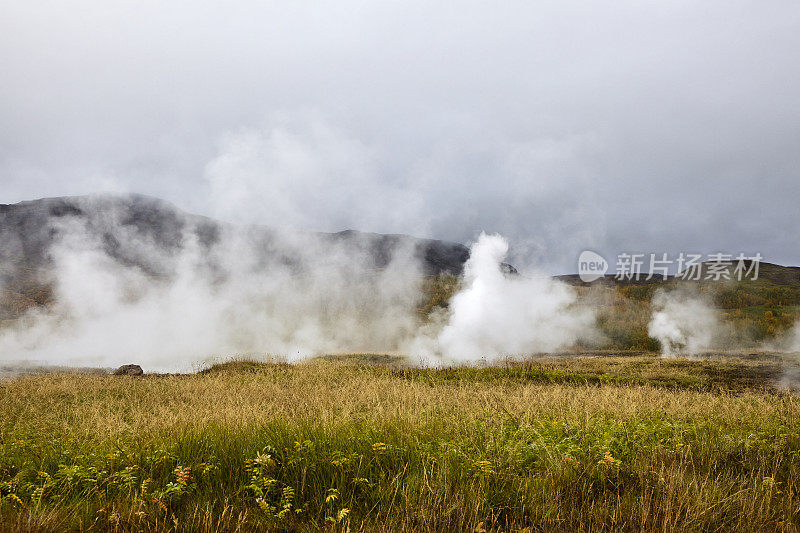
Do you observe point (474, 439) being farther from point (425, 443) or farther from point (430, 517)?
point (430, 517)

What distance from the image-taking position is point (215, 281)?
5872 centimetres

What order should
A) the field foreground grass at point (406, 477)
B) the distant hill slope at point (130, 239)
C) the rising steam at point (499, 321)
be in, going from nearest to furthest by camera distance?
the field foreground grass at point (406, 477) → the rising steam at point (499, 321) → the distant hill slope at point (130, 239)

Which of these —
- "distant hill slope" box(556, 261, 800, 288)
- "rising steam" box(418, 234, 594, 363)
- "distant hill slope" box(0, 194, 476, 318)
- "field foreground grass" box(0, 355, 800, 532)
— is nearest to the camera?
"field foreground grass" box(0, 355, 800, 532)

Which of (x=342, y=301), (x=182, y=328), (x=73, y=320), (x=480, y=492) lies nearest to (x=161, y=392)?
(x=480, y=492)

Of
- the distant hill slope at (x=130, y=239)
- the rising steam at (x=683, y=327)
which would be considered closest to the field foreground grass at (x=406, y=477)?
the rising steam at (x=683, y=327)

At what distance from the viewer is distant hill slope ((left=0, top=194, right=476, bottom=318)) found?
244 feet

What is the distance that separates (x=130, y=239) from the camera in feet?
349

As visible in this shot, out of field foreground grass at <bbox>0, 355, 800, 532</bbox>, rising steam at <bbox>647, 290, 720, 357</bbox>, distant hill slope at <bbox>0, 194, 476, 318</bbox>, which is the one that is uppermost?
distant hill slope at <bbox>0, 194, 476, 318</bbox>

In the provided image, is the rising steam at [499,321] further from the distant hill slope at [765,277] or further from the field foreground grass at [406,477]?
the distant hill slope at [765,277]

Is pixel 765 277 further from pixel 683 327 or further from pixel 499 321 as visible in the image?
pixel 499 321

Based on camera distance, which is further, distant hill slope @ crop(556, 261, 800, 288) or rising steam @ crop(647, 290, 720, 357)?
distant hill slope @ crop(556, 261, 800, 288)

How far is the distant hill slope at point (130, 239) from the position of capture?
74250mm

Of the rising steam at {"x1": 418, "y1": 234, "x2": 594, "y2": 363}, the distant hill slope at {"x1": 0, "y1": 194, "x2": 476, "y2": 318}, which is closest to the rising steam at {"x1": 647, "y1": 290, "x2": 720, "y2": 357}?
the rising steam at {"x1": 418, "y1": 234, "x2": 594, "y2": 363}

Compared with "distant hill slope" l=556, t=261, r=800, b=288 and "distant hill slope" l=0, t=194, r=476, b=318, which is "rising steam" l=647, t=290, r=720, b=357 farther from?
"distant hill slope" l=0, t=194, r=476, b=318
